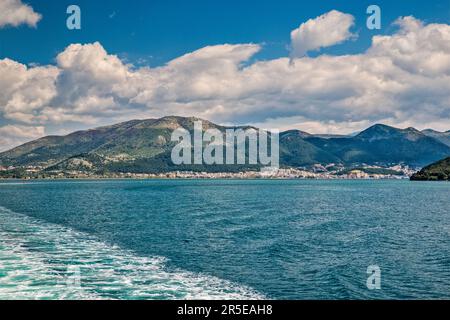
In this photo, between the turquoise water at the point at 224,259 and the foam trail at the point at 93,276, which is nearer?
the foam trail at the point at 93,276

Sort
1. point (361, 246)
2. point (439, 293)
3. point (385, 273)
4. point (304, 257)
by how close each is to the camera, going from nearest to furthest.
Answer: point (439, 293) < point (385, 273) < point (304, 257) < point (361, 246)

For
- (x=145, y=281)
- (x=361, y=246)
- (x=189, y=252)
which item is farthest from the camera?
(x=361, y=246)

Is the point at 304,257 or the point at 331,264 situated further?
the point at 304,257

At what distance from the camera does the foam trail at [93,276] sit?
108 ft

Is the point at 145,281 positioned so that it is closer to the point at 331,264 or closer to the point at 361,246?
the point at 331,264

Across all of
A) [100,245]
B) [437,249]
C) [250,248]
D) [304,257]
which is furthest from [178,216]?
[437,249]

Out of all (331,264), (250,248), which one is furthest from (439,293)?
(250,248)

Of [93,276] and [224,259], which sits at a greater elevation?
[93,276]

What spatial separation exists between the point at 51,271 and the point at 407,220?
67.7 m

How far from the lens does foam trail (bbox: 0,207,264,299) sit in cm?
3281

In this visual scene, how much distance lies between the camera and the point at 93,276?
38.0 m

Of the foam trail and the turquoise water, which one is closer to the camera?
A: the foam trail

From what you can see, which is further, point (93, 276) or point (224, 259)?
point (224, 259)

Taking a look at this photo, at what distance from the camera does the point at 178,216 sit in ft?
301
